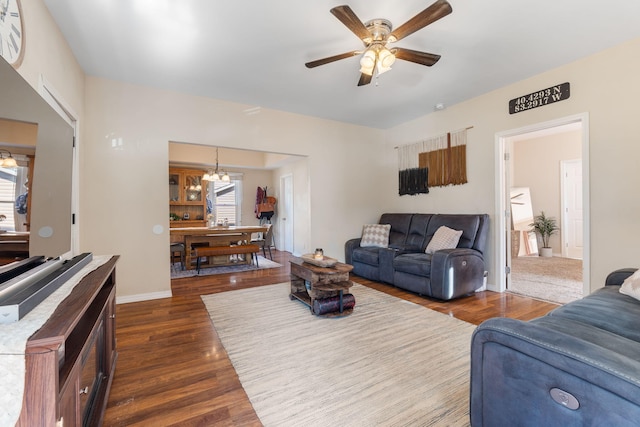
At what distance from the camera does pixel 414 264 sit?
3576 millimetres

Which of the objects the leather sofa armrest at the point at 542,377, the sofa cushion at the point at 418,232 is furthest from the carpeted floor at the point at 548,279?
the leather sofa armrest at the point at 542,377

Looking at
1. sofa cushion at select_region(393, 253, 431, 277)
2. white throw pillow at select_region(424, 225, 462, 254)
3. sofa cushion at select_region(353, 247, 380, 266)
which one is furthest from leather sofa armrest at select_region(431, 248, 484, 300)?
sofa cushion at select_region(353, 247, 380, 266)

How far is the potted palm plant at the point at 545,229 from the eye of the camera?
611 cm

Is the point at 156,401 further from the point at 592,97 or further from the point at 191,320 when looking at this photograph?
the point at 592,97

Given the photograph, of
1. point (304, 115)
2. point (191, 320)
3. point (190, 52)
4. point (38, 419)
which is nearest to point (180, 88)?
point (190, 52)

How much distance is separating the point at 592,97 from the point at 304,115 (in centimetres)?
365

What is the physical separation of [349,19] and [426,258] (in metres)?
2.81

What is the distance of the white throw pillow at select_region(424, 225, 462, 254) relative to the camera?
3730mm

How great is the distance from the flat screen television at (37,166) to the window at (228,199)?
6.10 metres

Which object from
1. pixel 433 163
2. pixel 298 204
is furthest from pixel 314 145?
pixel 298 204

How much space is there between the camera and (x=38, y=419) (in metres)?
0.74

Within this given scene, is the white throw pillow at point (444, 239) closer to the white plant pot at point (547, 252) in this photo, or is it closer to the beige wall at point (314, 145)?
the beige wall at point (314, 145)

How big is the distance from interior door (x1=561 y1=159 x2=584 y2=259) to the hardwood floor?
384cm

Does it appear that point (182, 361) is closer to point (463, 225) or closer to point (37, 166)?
point (37, 166)
